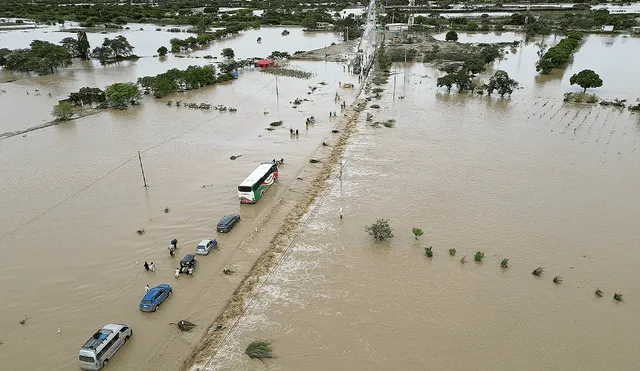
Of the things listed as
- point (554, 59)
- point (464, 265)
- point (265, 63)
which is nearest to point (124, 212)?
point (464, 265)

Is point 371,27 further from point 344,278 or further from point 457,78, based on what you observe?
point 344,278

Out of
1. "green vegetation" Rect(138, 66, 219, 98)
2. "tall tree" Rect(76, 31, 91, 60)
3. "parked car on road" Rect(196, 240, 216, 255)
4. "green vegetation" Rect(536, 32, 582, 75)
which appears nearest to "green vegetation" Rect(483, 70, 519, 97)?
"green vegetation" Rect(536, 32, 582, 75)

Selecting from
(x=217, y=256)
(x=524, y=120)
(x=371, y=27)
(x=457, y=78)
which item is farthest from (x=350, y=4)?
(x=217, y=256)

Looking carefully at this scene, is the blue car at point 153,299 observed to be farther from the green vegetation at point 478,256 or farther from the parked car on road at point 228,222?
the green vegetation at point 478,256

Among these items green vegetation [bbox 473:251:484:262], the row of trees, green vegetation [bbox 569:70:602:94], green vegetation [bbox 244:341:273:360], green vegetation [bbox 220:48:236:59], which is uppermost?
the row of trees

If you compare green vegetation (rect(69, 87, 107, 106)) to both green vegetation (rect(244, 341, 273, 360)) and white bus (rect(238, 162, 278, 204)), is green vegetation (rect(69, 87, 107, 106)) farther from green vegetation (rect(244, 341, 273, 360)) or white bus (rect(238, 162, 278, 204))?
green vegetation (rect(244, 341, 273, 360))

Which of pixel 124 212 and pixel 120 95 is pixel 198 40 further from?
pixel 124 212
